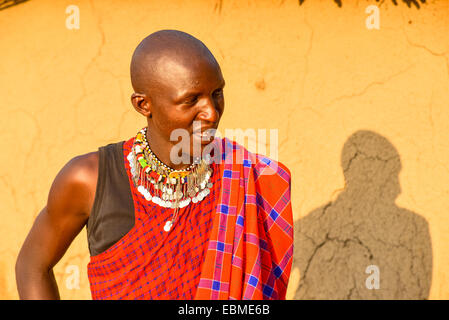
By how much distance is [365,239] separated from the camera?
3.46 meters

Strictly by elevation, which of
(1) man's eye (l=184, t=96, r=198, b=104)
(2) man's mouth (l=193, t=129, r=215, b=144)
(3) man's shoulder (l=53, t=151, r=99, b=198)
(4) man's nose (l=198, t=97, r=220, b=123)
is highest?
(1) man's eye (l=184, t=96, r=198, b=104)

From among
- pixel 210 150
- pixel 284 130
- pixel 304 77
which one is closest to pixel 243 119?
pixel 284 130

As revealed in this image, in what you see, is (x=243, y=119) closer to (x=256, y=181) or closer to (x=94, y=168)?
(x=256, y=181)

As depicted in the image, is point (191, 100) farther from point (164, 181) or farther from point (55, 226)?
point (55, 226)

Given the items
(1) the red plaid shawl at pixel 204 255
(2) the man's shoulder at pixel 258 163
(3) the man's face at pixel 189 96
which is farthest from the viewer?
(2) the man's shoulder at pixel 258 163

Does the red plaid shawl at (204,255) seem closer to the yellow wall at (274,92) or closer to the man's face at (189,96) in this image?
the man's face at (189,96)

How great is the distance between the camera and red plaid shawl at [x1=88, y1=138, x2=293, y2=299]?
1833 mm

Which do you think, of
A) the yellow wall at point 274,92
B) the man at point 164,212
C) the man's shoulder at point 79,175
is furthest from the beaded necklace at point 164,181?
the yellow wall at point 274,92

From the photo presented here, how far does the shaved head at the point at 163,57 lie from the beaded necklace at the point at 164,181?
28cm

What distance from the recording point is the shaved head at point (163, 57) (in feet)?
5.71

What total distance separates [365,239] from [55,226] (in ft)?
7.43

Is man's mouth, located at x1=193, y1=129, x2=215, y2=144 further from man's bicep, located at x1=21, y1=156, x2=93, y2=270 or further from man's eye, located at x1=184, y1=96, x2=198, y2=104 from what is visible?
man's bicep, located at x1=21, y1=156, x2=93, y2=270

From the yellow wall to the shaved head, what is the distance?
1765 millimetres

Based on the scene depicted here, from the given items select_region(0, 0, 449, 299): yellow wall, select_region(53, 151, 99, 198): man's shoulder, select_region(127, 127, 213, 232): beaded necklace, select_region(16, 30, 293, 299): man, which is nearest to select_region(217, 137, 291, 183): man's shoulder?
select_region(16, 30, 293, 299): man
